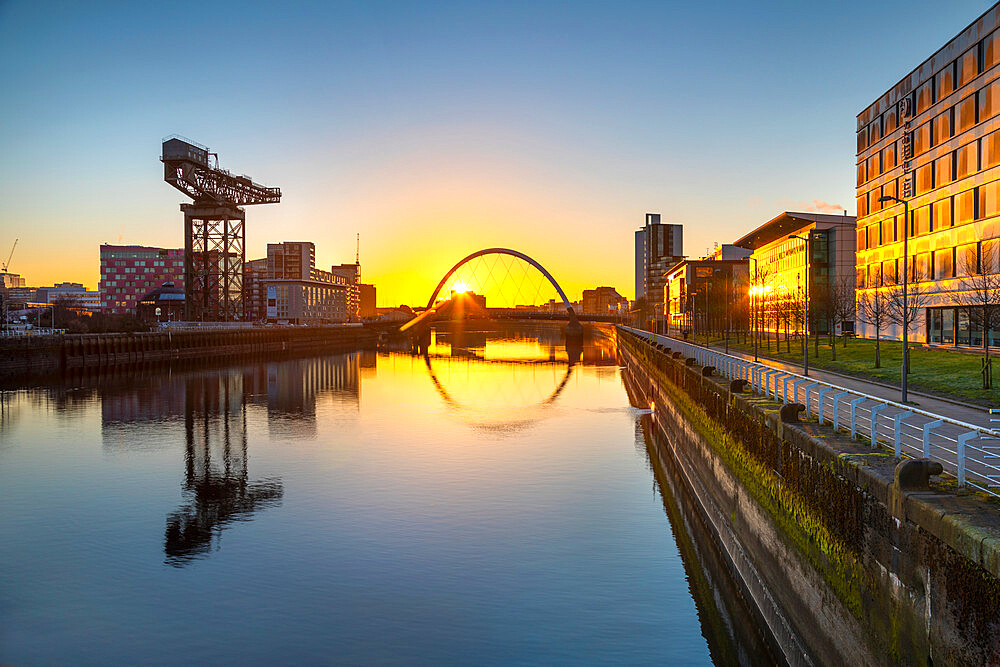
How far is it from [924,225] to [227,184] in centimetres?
9175

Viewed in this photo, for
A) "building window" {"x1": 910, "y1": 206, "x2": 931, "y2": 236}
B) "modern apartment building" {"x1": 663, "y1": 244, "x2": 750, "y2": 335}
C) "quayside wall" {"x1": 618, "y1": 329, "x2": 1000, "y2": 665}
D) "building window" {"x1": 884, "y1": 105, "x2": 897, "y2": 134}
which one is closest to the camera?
"quayside wall" {"x1": 618, "y1": 329, "x2": 1000, "y2": 665}

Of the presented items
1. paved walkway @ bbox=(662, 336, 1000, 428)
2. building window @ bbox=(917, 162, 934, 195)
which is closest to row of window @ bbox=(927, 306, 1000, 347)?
building window @ bbox=(917, 162, 934, 195)

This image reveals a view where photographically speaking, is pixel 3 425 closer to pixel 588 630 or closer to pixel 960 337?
pixel 588 630

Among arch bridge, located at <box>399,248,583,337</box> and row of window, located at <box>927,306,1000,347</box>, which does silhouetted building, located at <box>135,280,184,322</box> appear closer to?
arch bridge, located at <box>399,248,583,337</box>

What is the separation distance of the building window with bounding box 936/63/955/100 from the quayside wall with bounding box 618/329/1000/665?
124ft

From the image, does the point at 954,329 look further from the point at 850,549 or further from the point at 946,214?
the point at 850,549

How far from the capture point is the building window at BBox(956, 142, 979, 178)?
149 ft

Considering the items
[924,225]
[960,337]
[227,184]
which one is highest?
[227,184]

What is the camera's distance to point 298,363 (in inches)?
3681

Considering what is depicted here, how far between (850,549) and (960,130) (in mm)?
45204

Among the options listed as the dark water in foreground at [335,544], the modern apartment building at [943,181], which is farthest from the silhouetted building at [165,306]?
the modern apartment building at [943,181]

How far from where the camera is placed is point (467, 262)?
585 feet

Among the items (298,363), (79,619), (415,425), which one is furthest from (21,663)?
(298,363)

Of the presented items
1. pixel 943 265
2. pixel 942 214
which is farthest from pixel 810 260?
pixel 943 265
